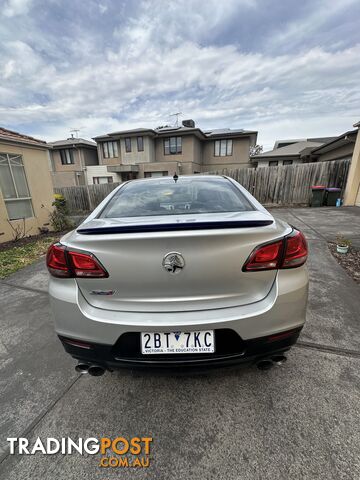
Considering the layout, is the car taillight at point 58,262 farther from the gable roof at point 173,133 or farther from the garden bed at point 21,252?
the gable roof at point 173,133

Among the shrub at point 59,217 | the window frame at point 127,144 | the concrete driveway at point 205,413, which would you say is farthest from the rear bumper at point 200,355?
the window frame at point 127,144

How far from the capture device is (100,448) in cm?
131

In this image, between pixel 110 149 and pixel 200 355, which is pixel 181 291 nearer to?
pixel 200 355

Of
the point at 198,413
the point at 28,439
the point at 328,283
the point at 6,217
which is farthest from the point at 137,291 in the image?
the point at 6,217

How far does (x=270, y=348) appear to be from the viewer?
4.27ft

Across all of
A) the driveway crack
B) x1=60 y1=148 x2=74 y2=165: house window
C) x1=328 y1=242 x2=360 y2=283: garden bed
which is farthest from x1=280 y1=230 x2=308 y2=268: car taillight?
x1=60 y1=148 x2=74 y2=165: house window

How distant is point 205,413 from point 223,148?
78.8ft

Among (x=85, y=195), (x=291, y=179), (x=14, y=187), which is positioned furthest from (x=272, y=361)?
(x=85, y=195)

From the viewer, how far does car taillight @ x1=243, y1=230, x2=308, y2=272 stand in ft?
4.04

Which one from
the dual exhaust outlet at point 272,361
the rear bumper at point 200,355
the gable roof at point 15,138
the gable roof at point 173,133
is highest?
the gable roof at point 173,133

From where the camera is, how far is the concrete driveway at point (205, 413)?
1196 millimetres

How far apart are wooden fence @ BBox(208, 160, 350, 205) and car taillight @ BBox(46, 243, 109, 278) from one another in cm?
1198

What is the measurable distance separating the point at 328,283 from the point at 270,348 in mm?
2436

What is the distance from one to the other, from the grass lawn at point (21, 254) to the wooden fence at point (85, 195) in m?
9.27
